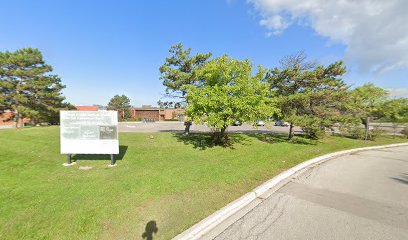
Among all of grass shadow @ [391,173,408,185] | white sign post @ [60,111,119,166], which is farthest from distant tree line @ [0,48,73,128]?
grass shadow @ [391,173,408,185]

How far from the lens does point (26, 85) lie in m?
21.6

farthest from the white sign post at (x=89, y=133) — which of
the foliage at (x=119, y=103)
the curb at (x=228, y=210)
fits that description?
the foliage at (x=119, y=103)

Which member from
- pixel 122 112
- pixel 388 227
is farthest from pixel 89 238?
pixel 122 112

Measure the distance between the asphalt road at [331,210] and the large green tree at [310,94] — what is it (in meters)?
6.98

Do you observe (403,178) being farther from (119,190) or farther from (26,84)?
(26,84)

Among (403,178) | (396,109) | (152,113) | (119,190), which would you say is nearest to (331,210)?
(403,178)

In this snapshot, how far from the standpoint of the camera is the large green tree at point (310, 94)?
13.9m

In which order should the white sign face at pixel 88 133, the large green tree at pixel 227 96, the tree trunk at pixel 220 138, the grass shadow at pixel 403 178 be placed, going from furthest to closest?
the tree trunk at pixel 220 138
the large green tree at pixel 227 96
the white sign face at pixel 88 133
the grass shadow at pixel 403 178

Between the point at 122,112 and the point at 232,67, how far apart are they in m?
64.6

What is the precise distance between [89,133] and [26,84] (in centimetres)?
2094

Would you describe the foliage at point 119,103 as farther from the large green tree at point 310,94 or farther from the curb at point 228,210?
the curb at point 228,210

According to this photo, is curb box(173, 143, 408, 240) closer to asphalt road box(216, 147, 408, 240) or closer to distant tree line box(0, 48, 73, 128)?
asphalt road box(216, 147, 408, 240)

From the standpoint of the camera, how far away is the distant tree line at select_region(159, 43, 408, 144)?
33.0 ft

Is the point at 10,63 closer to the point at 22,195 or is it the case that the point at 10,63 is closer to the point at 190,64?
the point at 190,64
